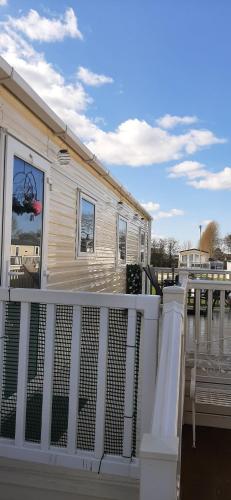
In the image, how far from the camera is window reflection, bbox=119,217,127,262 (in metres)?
9.42

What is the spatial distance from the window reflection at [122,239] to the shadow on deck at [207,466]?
20.0 ft

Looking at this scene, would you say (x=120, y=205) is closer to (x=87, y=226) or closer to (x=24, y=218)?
(x=87, y=226)

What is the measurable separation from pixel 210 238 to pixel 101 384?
41.7 metres

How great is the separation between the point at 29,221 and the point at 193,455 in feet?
7.58

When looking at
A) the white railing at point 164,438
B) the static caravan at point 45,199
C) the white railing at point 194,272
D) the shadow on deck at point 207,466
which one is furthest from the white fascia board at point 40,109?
the shadow on deck at point 207,466

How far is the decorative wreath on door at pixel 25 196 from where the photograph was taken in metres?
3.45

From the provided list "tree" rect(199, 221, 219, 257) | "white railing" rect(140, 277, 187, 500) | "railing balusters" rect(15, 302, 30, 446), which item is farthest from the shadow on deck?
"tree" rect(199, 221, 219, 257)

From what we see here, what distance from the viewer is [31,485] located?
1.84 metres

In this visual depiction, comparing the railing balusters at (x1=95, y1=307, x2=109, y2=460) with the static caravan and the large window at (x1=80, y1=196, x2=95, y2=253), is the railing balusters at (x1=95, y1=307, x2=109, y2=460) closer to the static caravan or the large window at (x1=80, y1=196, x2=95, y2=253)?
the static caravan

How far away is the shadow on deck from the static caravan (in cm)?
187

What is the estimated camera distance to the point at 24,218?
3.67m

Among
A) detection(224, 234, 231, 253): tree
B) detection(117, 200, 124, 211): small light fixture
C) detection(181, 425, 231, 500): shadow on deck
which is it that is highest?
detection(224, 234, 231, 253): tree

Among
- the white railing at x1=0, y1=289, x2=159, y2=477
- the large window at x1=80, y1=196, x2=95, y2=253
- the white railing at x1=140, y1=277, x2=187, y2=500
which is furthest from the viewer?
the large window at x1=80, y1=196, x2=95, y2=253

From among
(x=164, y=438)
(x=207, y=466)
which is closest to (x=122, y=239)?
(x=207, y=466)
